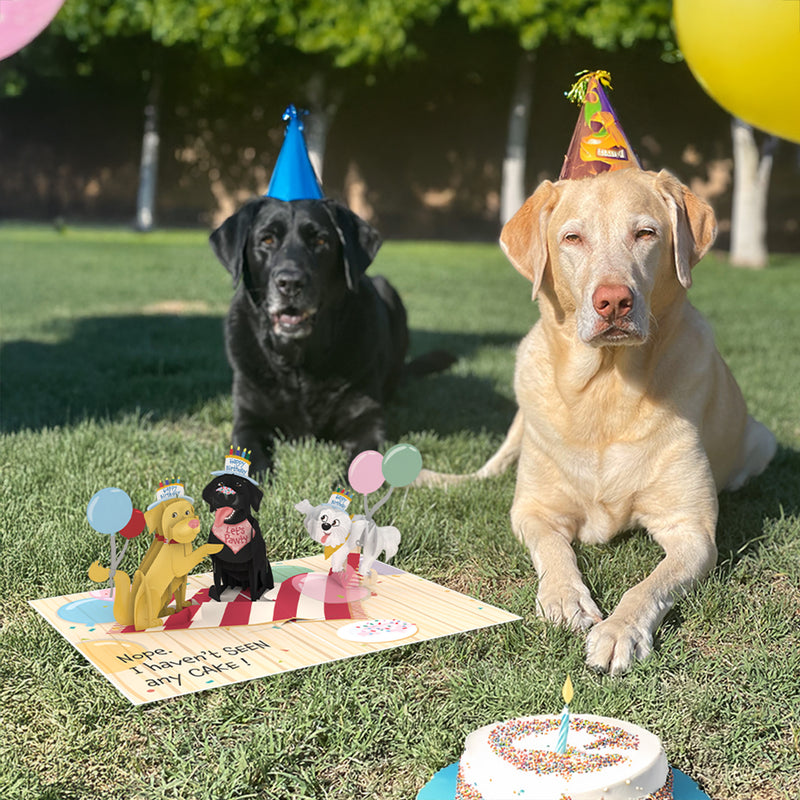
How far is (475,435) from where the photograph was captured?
187 inches

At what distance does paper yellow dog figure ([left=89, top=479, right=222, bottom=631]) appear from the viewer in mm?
2408

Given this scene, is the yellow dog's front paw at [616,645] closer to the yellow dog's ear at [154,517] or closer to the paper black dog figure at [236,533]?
the paper black dog figure at [236,533]

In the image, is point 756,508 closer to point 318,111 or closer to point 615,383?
point 615,383

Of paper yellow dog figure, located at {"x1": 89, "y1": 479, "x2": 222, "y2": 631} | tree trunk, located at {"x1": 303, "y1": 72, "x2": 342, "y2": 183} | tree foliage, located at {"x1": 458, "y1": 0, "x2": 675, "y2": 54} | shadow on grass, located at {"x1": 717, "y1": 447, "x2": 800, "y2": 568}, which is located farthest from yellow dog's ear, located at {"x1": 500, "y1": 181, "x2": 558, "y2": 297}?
tree trunk, located at {"x1": 303, "y1": 72, "x2": 342, "y2": 183}

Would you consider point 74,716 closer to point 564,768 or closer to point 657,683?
point 564,768

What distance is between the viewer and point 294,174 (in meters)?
4.31

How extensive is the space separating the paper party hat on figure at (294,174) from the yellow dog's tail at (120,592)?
2270mm

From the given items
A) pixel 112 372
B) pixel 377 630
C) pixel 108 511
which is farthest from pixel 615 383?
pixel 112 372

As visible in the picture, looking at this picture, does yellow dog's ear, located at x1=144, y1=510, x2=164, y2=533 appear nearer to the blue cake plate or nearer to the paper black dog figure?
the paper black dog figure

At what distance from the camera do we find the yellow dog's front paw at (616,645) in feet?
7.83

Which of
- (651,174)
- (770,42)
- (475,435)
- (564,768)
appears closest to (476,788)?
(564,768)

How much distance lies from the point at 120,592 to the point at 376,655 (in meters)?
0.68

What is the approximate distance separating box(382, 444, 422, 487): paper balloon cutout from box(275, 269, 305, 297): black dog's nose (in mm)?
1475

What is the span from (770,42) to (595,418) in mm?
1392
